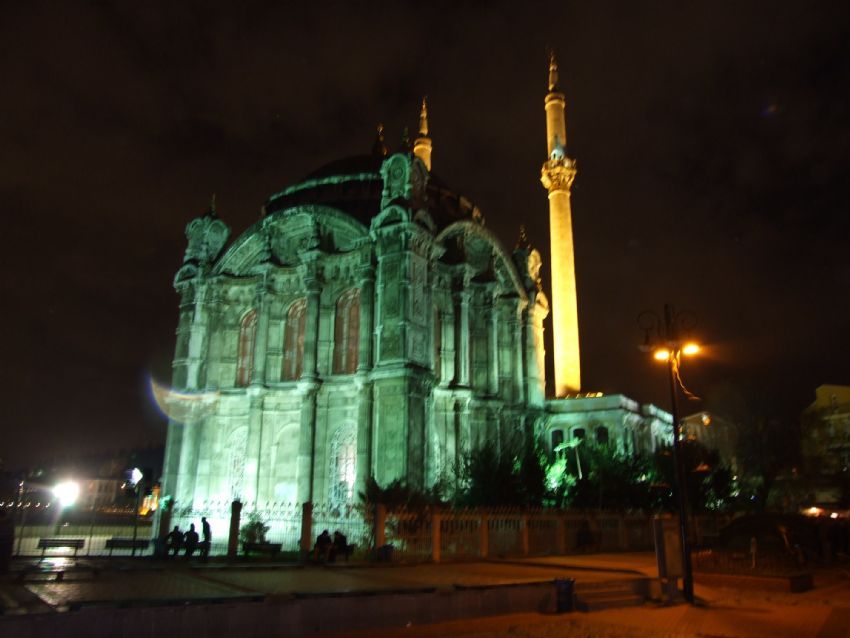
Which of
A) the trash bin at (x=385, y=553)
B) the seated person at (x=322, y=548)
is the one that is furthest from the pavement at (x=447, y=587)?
the seated person at (x=322, y=548)

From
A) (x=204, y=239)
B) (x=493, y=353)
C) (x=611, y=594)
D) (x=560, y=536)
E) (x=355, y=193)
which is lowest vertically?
(x=611, y=594)

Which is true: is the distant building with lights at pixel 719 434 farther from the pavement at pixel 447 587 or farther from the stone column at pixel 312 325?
the pavement at pixel 447 587

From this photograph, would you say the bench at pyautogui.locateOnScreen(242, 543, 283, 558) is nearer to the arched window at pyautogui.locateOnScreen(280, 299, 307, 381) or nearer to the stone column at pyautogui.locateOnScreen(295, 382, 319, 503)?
the stone column at pyautogui.locateOnScreen(295, 382, 319, 503)

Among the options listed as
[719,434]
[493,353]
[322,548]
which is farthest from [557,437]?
[719,434]

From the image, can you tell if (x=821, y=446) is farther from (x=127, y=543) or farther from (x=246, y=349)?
(x=127, y=543)

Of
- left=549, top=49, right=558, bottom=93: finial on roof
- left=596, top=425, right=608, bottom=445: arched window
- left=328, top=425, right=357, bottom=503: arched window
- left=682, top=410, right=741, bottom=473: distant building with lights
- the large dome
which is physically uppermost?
left=549, top=49, right=558, bottom=93: finial on roof

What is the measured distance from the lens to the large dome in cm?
3197

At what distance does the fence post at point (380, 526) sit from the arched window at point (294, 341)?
40.2ft

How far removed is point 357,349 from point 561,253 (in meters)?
19.3

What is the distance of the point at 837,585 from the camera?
16219 mm

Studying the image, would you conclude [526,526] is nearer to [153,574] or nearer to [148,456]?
[153,574]

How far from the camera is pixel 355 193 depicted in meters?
33.1

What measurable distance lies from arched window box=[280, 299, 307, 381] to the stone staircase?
1847cm

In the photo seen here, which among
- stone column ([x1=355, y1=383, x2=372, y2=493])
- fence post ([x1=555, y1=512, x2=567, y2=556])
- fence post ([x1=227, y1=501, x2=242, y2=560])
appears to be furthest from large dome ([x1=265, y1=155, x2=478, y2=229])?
fence post ([x1=555, y1=512, x2=567, y2=556])
